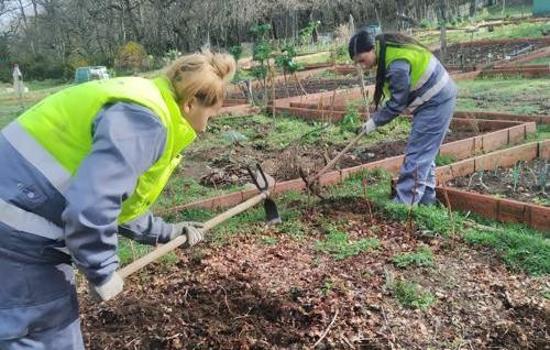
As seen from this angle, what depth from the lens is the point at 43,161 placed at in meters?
2.00

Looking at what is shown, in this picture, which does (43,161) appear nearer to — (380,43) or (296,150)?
(380,43)

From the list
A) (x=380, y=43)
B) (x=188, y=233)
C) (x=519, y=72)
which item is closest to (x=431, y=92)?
(x=380, y=43)

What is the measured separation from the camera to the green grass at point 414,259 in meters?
3.90

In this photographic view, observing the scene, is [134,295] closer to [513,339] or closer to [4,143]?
[4,143]

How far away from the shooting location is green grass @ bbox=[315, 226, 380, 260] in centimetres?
420

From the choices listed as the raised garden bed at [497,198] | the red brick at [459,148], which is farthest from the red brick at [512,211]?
the red brick at [459,148]

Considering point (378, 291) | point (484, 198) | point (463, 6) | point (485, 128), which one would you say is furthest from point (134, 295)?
point (463, 6)

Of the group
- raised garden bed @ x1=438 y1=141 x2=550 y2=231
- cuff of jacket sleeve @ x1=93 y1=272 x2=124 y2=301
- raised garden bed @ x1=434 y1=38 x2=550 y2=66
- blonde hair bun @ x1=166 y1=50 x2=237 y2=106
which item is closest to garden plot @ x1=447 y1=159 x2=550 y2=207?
raised garden bed @ x1=438 y1=141 x2=550 y2=231

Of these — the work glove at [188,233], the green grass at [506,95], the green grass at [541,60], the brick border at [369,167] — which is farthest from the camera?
the green grass at [541,60]

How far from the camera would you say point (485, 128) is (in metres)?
7.65

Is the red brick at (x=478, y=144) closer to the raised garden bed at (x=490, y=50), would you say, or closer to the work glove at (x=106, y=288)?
the work glove at (x=106, y=288)

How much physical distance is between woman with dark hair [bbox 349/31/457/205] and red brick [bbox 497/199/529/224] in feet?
2.09

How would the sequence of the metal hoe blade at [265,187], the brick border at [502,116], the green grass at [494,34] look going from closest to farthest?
the metal hoe blade at [265,187] → the brick border at [502,116] → the green grass at [494,34]

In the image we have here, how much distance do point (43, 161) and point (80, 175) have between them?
0.74ft
